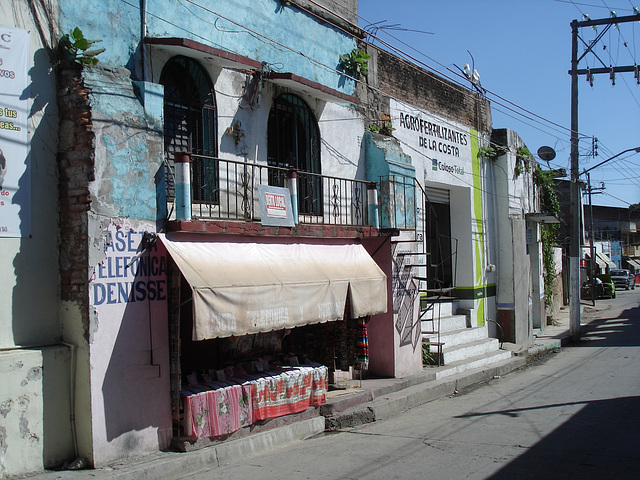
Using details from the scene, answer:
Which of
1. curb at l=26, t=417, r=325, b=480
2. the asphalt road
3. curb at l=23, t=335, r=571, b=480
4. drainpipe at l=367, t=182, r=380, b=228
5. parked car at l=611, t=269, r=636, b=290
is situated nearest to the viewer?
curb at l=26, t=417, r=325, b=480

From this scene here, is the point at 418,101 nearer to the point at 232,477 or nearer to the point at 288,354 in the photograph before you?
the point at 288,354

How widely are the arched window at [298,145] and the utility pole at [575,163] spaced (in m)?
11.7

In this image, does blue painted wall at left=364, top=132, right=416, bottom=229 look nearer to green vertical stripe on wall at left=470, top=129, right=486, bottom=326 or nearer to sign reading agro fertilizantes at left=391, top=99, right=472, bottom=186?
sign reading agro fertilizantes at left=391, top=99, right=472, bottom=186

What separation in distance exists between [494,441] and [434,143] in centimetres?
898

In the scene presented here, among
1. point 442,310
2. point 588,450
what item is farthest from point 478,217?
point 588,450

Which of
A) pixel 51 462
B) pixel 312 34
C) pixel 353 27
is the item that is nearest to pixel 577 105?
pixel 353 27

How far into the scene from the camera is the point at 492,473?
21.8 ft

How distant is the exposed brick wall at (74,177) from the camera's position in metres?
6.98

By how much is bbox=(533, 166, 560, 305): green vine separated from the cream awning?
13.2 metres

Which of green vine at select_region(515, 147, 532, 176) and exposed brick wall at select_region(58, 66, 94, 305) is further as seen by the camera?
green vine at select_region(515, 147, 532, 176)

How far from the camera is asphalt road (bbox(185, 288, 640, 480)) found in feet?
22.5

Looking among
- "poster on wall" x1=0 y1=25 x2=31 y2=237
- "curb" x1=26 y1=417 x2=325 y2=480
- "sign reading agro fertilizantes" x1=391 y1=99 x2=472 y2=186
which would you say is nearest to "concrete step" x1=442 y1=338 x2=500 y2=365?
"sign reading agro fertilizantes" x1=391 y1=99 x2=472 y2=186

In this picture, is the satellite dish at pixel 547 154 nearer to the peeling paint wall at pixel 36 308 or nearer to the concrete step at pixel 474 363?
the concrete step at pixel 474 363

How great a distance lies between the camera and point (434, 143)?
609 inches
